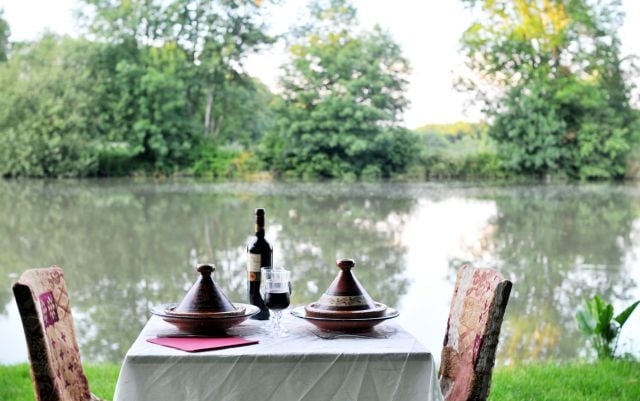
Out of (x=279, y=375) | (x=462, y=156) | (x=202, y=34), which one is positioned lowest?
(x=279, y=375)

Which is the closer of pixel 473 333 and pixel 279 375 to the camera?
pixel 279 375

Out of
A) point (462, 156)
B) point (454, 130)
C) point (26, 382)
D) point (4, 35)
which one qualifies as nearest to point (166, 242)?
point (26, 382)

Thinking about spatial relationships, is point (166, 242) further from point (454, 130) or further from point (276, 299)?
point (454, 130)

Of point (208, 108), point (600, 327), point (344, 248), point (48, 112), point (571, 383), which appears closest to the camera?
point (571, 383)

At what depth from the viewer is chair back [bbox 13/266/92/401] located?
2.04 meters

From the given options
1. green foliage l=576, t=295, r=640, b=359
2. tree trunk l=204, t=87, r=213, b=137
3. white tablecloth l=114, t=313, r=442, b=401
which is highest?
tree trunk l=204, t=87, r=213, b=137

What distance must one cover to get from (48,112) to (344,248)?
17273 mm

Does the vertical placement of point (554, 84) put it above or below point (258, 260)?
above

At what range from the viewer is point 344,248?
34.0ft

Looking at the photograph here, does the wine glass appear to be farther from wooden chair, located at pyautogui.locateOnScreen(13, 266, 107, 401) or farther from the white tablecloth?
wooden chair, located at pyautogui.locateOnScreen(13, 266, 107, 401)

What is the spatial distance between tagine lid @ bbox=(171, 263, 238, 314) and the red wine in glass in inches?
3.6

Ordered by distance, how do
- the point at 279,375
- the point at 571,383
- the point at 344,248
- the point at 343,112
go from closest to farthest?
the point at 279,375 < the point at 571,383 < the point at 344,248 < the point at 343,112

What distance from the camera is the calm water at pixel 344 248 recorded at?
6289mm

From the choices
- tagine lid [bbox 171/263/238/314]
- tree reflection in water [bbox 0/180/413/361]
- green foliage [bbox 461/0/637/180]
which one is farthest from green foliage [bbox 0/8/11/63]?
tagine lid [bbox 171/263/238/314]
